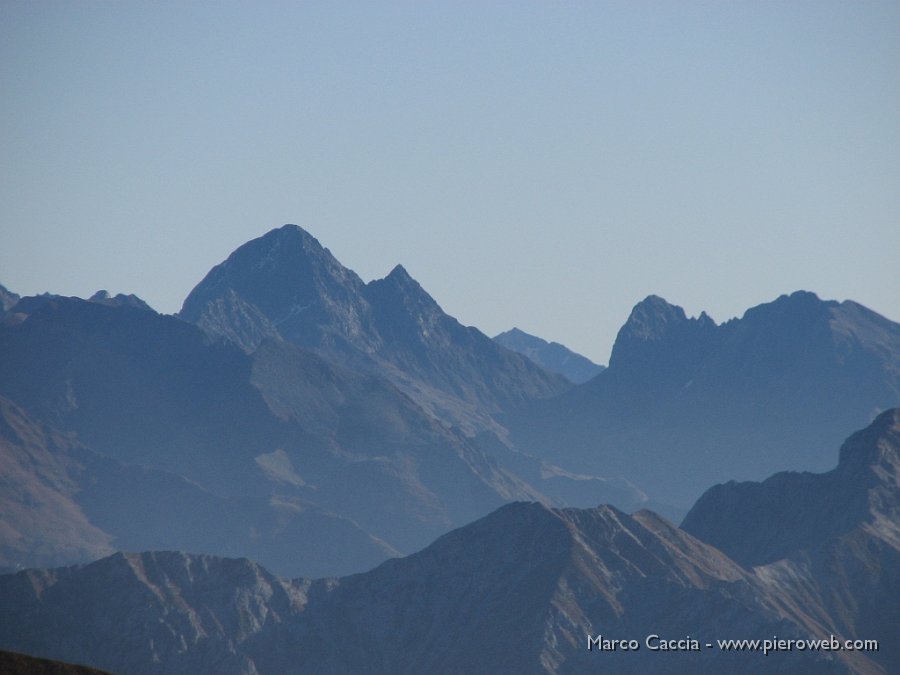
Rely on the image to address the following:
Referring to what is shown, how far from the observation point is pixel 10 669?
159 metres

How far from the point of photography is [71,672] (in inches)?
6344

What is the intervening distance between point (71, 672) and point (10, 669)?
5.04 meters
